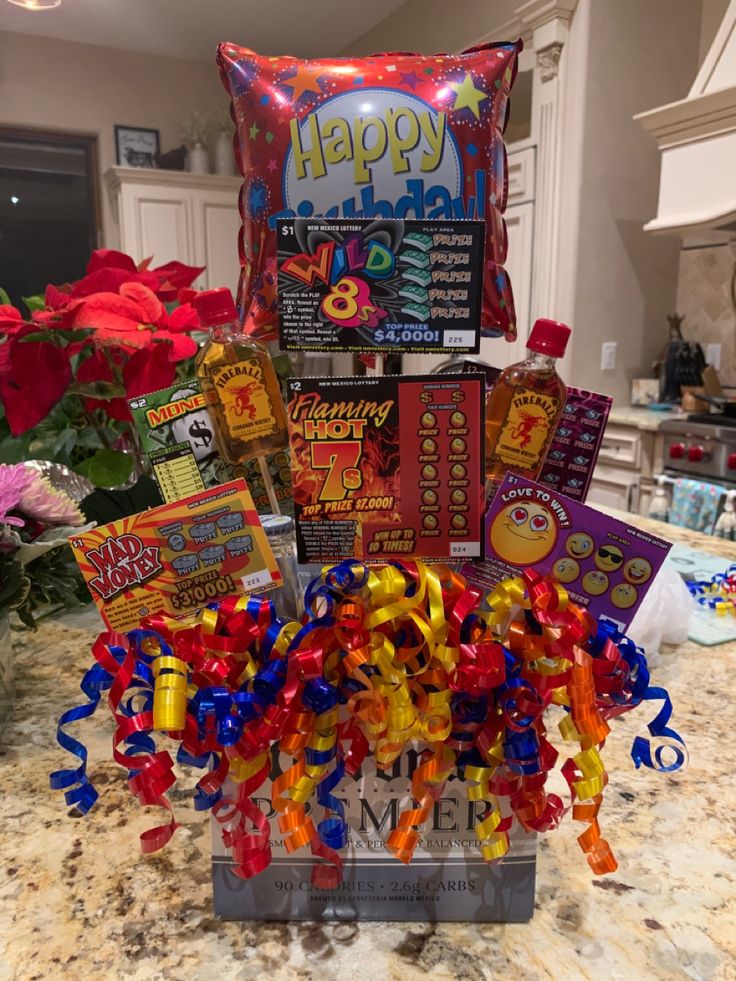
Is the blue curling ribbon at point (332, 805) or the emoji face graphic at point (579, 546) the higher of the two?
Result: the emoji face graphic at point (579, 546)

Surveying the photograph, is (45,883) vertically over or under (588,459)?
under

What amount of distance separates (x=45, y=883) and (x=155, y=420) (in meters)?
0.34

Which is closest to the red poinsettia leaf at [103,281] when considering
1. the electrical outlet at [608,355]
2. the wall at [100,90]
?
the electrical outlet at [608,355]

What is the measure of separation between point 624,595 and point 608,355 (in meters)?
2.95

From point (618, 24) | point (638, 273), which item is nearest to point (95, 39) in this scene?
point (618, 24)

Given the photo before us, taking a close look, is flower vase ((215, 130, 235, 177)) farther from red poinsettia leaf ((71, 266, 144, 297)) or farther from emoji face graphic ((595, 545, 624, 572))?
emoji face graphic ((595, 545, 624, 572))

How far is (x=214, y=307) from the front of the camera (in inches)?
19.3

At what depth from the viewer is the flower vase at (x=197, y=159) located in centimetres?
440

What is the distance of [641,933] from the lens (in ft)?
1.56

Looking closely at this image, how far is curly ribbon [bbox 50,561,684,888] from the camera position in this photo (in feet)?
1.35

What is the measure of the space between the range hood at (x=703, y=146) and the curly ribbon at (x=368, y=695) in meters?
2.33

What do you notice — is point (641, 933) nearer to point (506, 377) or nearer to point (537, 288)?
point (506, 377)

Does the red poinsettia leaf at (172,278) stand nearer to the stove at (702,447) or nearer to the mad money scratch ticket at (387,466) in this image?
the mad money scratch ticket at (387,466)

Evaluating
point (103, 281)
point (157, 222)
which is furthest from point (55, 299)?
point (157, 222)
